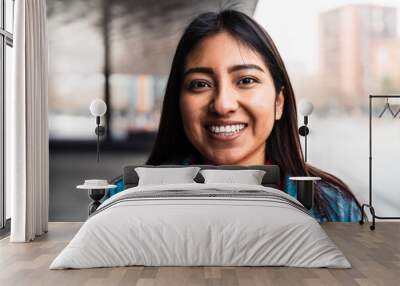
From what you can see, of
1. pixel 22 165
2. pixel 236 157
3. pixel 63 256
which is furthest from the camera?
Result: pixel 236 157

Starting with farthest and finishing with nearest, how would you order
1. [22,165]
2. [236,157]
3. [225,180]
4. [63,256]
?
[236,157] → [225,180] → [22,165] → [63,256]

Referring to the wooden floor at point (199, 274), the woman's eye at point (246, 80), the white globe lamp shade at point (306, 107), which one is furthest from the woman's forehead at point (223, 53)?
the wooden floor at point (199, 274)

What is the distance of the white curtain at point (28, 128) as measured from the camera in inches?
236

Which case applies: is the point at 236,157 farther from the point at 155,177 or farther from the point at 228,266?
the point at 228,266

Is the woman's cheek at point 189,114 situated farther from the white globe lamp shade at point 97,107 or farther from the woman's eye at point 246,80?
the white globe lamp shade at point 97,107

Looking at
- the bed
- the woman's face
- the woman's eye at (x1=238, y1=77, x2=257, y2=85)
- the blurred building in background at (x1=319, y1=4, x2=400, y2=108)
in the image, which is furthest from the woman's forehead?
the bed

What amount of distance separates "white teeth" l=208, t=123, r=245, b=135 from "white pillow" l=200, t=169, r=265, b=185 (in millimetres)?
553

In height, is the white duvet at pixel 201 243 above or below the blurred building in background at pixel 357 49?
below

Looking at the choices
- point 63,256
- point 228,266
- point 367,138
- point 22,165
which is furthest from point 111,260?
point 367,138

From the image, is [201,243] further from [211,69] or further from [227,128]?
[211,69]

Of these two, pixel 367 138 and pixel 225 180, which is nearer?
pixel 225 180

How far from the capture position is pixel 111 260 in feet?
15.0

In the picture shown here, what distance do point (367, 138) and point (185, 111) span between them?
7.42 feet

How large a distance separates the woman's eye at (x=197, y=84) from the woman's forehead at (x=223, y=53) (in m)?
0.21
